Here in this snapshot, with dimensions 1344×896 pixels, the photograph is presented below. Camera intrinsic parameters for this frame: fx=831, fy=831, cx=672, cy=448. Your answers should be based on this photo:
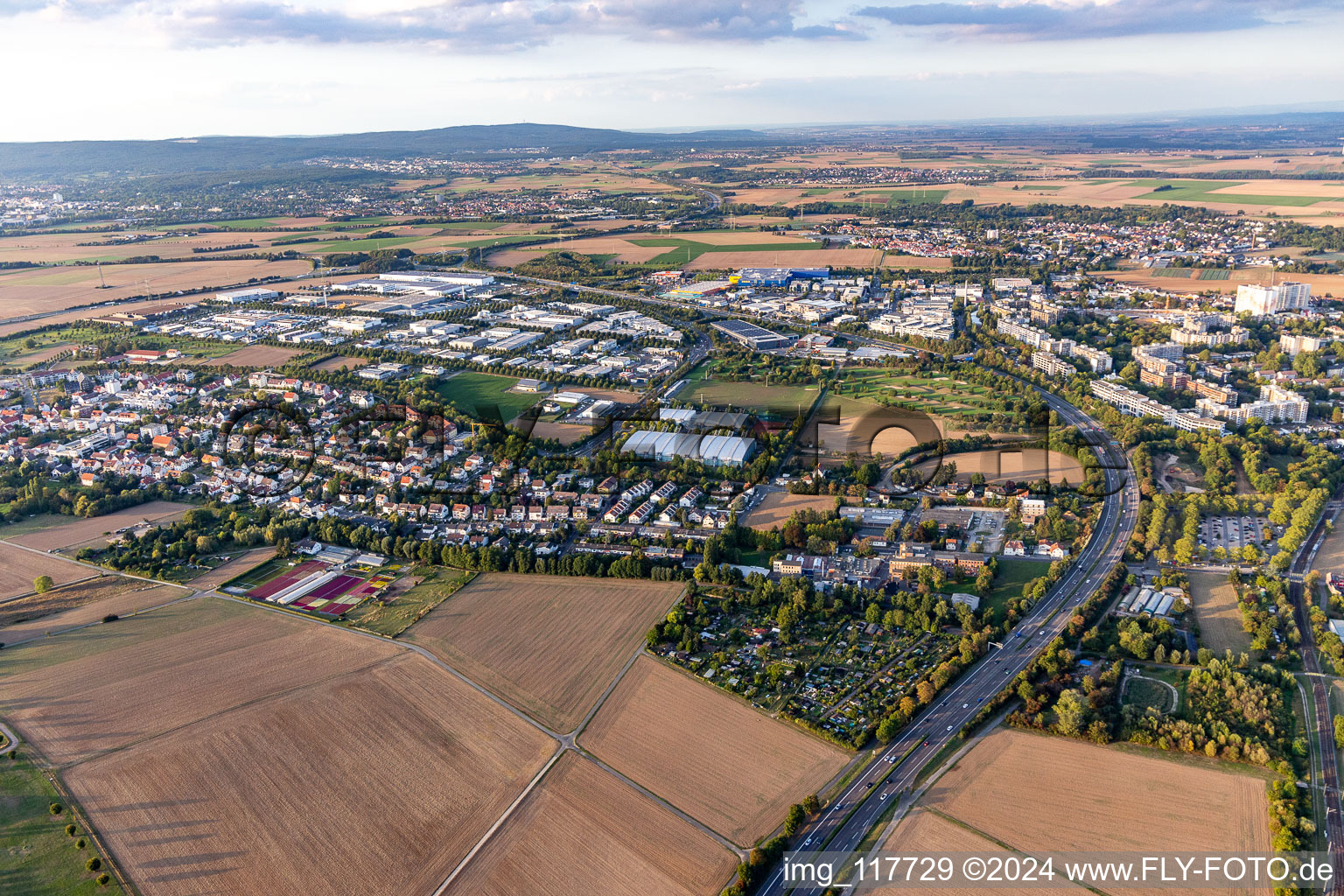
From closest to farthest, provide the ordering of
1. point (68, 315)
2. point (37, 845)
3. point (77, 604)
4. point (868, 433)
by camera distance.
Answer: point (37, 845)
point (77, 604)
point (868, 433)
point (68, 315)

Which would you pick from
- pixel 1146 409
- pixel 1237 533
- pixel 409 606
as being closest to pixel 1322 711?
pixel 1237 533

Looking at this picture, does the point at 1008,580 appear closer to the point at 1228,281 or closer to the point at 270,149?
the point at 1228,281

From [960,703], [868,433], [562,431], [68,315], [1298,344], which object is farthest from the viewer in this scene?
[68,315]

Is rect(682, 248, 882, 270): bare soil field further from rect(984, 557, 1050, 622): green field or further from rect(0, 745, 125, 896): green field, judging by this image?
rect(0, 745, 125, 896): green field

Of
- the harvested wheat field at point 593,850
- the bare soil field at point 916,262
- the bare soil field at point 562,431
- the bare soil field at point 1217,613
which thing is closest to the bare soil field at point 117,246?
the bare soil field at point 916,262

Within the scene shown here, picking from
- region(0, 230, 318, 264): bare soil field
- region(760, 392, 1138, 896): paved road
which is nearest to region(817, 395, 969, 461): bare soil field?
region(760, 392, 1138, 896): paved road

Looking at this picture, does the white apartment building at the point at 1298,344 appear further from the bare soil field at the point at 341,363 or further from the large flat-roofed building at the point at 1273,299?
the bare soil field at the point at 341,363
